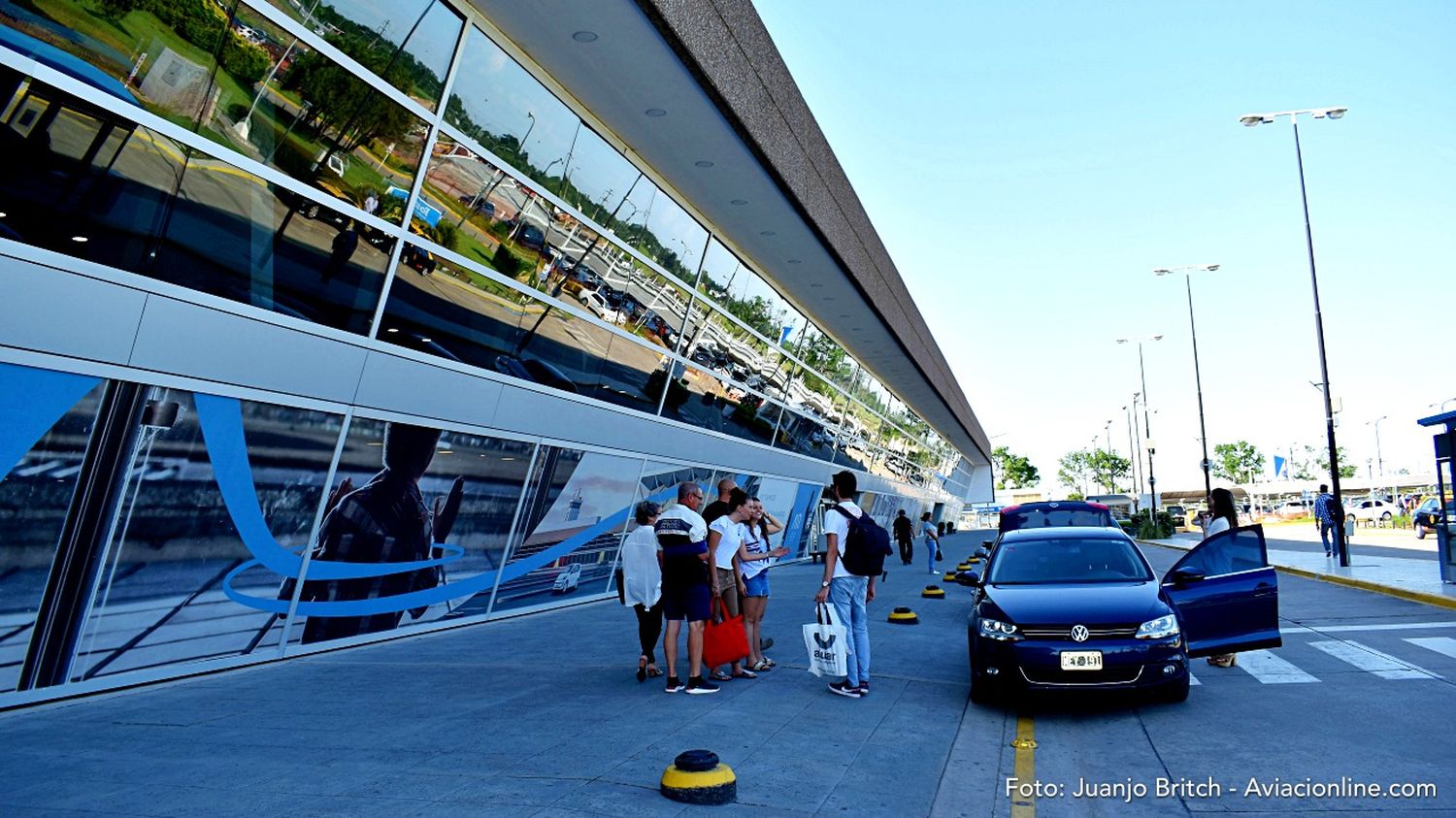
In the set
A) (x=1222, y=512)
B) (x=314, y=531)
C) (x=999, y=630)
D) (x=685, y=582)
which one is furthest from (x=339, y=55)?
(x=1222, y=512)

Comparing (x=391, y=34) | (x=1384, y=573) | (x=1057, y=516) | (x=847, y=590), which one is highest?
(x=391, y=34)

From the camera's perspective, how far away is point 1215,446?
524 ft

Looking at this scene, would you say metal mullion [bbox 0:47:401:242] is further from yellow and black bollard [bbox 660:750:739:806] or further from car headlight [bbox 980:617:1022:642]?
car headlight [bbox 980:617:1022:642]

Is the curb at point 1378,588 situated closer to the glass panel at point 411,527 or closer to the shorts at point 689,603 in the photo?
the shorts at point 689,603

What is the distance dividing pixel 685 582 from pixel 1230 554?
476 centimetres

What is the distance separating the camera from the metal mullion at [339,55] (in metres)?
7.71

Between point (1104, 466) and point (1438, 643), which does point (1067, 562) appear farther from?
point (1104, 466)

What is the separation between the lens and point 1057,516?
1296 centimetres

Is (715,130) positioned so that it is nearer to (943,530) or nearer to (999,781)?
(999,781)

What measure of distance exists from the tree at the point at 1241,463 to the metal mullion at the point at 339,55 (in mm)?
166450

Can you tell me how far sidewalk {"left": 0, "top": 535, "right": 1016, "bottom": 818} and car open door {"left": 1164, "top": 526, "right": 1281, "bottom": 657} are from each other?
6.52ft

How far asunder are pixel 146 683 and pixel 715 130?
883cm

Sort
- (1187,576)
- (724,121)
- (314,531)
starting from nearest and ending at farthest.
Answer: (1187,576)
(314,531)
(724,121)

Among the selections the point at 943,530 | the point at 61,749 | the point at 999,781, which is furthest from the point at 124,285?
the point at 943,530
